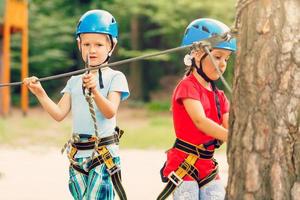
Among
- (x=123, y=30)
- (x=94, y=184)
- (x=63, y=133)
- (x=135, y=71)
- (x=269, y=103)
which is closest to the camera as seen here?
(x=269, y=103)

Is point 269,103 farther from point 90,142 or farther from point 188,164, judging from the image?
point 90,142

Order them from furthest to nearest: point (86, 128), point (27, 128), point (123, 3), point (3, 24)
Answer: point (123, 3)
point (3, 24)
point (27, 128)
point (86, 128)

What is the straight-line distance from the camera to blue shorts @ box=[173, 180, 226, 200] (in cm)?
413

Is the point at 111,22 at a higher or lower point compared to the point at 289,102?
higher

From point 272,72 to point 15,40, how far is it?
30.3m

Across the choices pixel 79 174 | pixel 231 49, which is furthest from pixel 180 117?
pixel 79 174

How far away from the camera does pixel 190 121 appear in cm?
416

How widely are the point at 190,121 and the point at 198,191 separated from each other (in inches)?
15.7

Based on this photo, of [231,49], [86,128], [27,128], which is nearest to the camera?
[231,49]

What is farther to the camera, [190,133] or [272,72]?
[190,133]

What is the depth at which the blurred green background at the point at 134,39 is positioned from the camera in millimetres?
28734

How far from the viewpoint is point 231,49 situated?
415 centimetres

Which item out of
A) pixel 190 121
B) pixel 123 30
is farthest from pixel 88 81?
pixel 123 30

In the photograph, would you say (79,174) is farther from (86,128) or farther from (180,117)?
(180,117)
